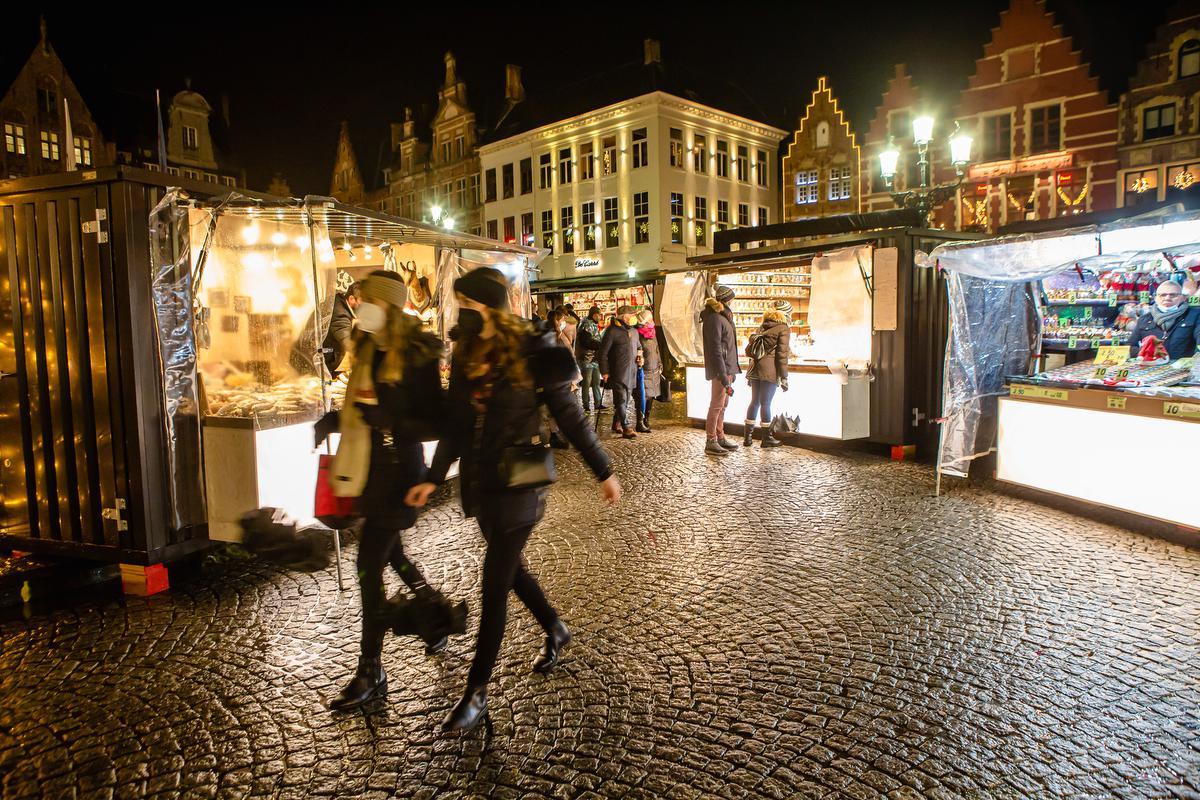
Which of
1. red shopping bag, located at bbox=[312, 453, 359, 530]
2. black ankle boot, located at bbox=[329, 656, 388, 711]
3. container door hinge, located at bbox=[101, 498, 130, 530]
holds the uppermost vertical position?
red shopping bag, located at bbox=[312, 453, 359, 530]

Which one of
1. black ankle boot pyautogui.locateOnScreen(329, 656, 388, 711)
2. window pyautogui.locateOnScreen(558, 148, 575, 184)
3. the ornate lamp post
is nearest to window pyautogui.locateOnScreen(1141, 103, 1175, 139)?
the ornate lamp post

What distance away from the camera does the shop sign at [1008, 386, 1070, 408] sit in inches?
258

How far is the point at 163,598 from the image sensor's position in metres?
4.84

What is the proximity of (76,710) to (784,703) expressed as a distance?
3223 mm

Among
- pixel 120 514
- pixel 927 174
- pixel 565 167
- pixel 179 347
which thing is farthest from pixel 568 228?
pixel 120 514

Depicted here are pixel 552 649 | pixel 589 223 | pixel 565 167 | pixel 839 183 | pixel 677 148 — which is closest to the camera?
pixel 552 649

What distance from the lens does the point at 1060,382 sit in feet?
21.6

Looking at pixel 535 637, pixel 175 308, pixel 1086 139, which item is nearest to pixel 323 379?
pixel 175 308

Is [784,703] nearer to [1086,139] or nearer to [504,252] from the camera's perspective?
[504,252]

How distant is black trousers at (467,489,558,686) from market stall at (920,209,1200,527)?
5191 mm

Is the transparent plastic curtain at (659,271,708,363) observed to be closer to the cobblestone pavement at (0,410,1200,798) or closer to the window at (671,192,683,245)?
the cobblestone pavement at (0,410,1200,798)

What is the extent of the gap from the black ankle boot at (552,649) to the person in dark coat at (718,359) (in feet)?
19.5

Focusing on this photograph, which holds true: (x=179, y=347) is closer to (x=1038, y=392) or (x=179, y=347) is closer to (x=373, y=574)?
(x=373, y=574)

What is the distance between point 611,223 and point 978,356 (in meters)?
26.6
